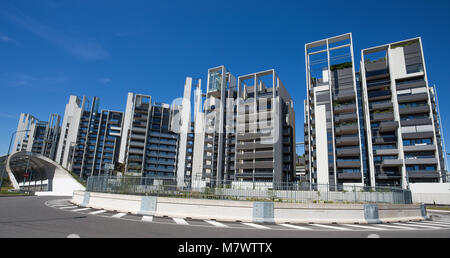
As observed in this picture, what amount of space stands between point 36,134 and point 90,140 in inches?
1950

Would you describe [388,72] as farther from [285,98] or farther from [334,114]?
[285,98]

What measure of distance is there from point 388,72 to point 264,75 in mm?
29701

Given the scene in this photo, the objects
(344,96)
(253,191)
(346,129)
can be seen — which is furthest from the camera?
(344,96)

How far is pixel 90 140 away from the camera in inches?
3834

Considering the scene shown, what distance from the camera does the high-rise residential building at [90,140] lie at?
93.9 meters

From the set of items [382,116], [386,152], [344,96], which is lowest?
[386,152]

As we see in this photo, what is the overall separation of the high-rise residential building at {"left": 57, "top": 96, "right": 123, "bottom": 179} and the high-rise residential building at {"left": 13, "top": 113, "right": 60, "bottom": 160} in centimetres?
1843

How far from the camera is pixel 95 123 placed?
10038 centimetres

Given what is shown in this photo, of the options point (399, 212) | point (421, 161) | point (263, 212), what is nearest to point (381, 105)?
point (421, 161)

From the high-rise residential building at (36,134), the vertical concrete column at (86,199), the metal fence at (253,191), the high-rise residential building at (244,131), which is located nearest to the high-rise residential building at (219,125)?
the high-rise residential building at (244,131)

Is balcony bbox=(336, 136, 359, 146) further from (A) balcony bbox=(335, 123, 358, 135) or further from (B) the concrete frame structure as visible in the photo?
(B) the concrete frame structure

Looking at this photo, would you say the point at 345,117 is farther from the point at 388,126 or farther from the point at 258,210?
the point at 258,210

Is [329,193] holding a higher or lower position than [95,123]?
lower
